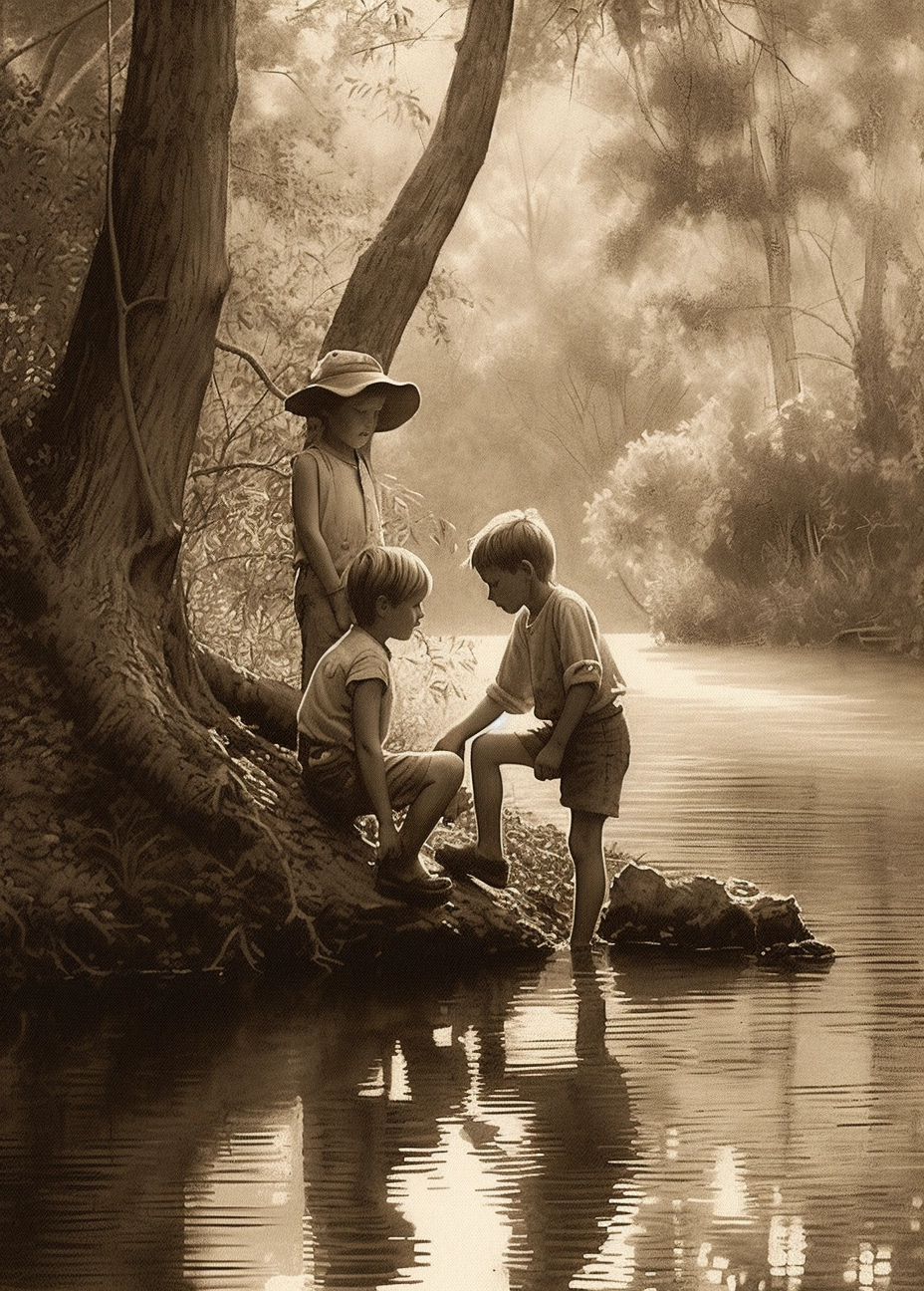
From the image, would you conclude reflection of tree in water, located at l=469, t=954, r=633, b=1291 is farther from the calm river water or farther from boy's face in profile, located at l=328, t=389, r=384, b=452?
boy's face in profile, located at l=328, t=389, r=384, b=452

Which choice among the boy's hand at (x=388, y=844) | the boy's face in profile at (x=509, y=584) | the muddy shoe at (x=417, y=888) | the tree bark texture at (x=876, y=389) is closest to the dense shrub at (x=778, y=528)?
the tree bark texture at (x=876, y=389)

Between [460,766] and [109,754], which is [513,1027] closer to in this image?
[460,766]

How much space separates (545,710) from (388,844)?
819mm

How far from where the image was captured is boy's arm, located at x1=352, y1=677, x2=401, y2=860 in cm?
777

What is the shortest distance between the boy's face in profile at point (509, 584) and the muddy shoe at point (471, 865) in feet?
2.89

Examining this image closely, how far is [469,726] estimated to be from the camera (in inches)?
323

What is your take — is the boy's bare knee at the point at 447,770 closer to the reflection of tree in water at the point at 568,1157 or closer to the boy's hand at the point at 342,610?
the boy's hand at the point at 342,610

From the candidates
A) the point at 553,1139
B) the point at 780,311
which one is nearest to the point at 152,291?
the point at 553,1139

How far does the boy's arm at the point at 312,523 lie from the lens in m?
8.50

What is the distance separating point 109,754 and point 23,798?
33 cm

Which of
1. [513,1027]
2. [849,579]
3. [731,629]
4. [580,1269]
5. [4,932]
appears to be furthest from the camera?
[731,629]

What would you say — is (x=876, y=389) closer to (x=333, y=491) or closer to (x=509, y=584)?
(x=333, y=491)

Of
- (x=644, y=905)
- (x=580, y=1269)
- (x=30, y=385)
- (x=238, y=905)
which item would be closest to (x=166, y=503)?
(x=30, y=385)

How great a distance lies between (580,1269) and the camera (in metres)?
4.58
